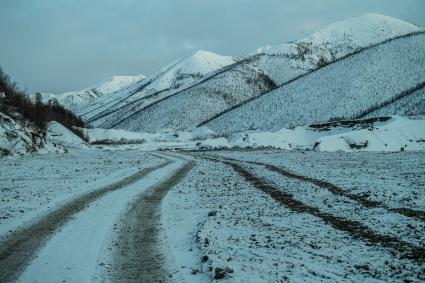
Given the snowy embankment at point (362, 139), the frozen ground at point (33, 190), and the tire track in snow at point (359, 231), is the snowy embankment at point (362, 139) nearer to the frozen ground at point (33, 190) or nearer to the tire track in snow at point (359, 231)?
the frozen ground at point (33, 190)

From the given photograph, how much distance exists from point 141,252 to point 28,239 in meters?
3.14

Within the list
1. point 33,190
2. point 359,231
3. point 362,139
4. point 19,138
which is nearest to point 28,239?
point 359,231

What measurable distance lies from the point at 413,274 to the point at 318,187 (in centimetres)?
1197

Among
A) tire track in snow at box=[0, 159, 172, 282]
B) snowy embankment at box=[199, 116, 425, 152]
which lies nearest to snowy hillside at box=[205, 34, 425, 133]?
snowy embankment at box=[199, 116, 425, 152]

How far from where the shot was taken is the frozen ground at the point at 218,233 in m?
8.06

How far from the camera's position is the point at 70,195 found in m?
18.0

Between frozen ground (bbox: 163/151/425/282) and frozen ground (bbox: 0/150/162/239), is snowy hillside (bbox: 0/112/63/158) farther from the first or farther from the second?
frozen ground (bbox: 163/151/425/282)

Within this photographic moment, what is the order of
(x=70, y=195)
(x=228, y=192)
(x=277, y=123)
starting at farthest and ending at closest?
(x=277, y=123)
(x=228, y=192)
(x=70, y=195)

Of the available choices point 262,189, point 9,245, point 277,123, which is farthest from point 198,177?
point 277,123

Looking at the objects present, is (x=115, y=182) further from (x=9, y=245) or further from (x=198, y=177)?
(x=9, y=245)

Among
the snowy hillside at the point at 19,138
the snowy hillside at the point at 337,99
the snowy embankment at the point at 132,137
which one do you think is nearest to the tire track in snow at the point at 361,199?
the snowy hillside at the point at 19,138

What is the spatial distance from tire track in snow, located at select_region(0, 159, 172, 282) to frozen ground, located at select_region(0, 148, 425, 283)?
28 mm

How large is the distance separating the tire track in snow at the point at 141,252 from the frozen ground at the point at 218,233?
0.08ft

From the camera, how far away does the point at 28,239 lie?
1063cm
